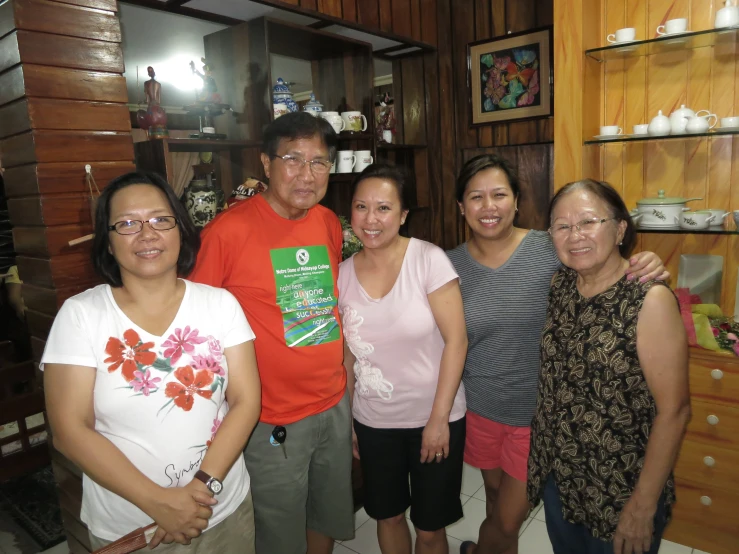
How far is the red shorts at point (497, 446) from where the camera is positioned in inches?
65.2

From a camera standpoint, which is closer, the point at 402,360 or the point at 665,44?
the point at 402,360

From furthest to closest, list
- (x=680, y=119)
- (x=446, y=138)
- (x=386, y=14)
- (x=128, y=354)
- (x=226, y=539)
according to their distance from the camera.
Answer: (x=446, y=138)
(x=386, y=14)
(x=680, y=119)
(x=226, y=539)
(x=128, y=354)

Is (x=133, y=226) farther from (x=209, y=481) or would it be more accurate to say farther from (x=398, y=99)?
(x=398, y=99)

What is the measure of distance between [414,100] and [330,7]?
0.95 meters

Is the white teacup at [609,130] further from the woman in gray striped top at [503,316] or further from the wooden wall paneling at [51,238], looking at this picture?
the wooden wall paneling at [51,238]

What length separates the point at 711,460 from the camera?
6.88ft

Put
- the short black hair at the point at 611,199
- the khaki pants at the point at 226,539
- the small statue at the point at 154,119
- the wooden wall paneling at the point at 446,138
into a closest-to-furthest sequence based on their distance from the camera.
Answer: the khaki pants at the point at 226,539
the short black hair at the point at 611,199
the small statue at the point at 154,119
the wooden wall paneling at the point at 446,138

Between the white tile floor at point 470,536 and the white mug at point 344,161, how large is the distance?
1.72 m

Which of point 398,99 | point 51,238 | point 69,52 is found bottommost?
point 51,238

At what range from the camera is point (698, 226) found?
218cm

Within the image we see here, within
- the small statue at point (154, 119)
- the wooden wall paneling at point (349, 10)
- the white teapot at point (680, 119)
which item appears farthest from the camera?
the wooden wall paneling at point (349, 10)

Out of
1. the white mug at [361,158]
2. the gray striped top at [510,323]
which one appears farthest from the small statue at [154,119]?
the gray striped top at [510,323]

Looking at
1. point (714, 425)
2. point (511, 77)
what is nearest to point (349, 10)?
point (511, 77)

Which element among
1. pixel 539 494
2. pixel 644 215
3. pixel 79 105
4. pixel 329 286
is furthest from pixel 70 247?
pixel 644 215
